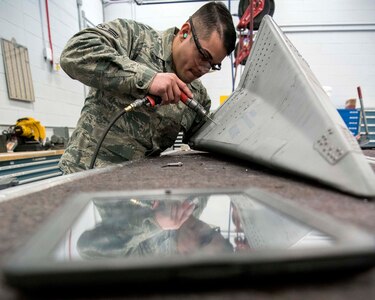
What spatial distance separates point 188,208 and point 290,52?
48cm

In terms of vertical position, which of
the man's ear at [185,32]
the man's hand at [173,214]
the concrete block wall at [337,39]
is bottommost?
the man's hand at [173,214]

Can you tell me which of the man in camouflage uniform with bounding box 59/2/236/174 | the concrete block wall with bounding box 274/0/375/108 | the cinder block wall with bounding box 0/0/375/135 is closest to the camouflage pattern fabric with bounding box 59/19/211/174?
the man in camouflage uniform with bounding box 59/2/236/174

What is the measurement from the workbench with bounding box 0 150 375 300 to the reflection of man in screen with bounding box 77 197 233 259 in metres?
0.05

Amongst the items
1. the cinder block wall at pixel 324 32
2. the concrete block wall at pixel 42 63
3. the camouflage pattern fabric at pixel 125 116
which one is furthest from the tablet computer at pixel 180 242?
the cinder block wall at pixel 324 32

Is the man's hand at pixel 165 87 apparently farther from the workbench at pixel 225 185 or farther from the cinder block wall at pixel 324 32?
the cinder block wall at pixel 324 32

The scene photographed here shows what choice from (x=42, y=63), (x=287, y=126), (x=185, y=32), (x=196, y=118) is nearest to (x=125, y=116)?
(x=196, y=118)

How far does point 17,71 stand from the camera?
2.17 metres

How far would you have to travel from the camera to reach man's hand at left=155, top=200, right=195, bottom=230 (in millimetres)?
309

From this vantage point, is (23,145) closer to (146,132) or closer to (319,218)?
(146,132)

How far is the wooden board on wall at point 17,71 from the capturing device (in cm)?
206

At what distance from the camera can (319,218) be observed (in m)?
0.24

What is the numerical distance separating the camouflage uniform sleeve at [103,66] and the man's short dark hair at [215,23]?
13.9 inches

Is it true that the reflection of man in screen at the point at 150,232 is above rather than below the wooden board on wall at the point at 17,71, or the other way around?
below

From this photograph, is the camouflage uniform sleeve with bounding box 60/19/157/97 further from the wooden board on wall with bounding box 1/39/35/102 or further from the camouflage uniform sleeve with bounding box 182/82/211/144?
the wooden board on wall with bounding box 1/39/35/102
